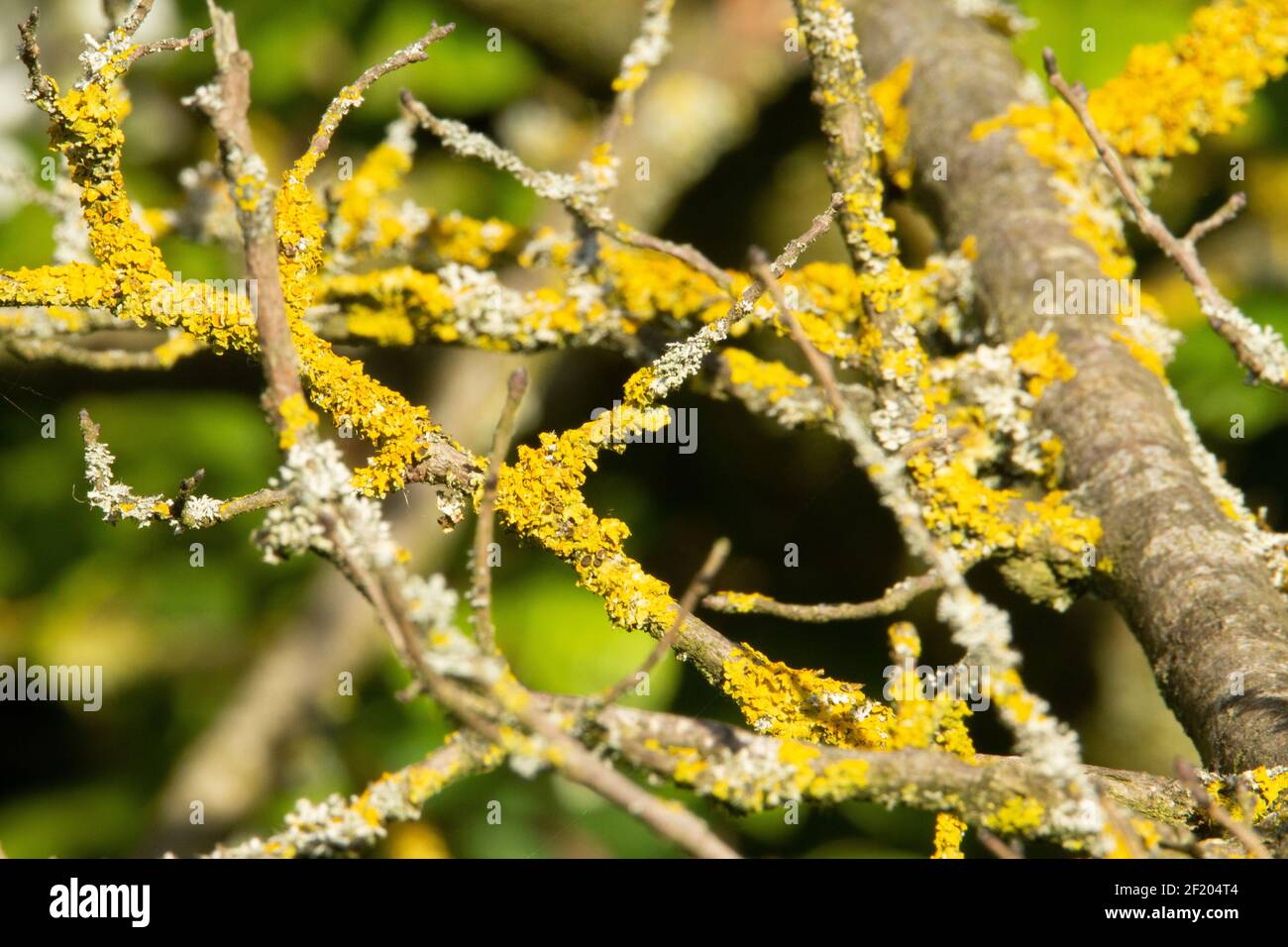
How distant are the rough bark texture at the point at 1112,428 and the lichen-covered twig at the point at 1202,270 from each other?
0.12 metres

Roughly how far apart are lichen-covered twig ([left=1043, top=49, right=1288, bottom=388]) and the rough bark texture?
0.12 m

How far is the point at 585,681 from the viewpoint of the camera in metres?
2.02

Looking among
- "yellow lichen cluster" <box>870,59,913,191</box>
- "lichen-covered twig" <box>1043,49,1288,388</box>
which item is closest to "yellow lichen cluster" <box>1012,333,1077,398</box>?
"lichen-covered twig" <box>1043,49,1288,388</box>

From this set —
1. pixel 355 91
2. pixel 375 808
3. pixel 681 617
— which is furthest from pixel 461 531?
pixel 681 617

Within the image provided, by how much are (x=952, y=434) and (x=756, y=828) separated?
44.5 inches

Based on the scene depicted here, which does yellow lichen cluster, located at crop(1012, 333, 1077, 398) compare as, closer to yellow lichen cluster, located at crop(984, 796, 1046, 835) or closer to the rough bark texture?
the rough bark texture

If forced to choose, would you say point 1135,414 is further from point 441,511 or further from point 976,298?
point 441,511

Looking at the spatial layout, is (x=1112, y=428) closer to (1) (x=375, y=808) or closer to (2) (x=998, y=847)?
(2) (x=998, y=847)

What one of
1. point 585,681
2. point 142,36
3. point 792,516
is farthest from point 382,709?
point 142,36

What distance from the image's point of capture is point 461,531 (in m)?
2.05

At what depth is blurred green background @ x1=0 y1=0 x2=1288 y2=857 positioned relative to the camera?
71.2 inches

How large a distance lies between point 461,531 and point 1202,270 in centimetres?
138

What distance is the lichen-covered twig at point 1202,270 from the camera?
990 mm
